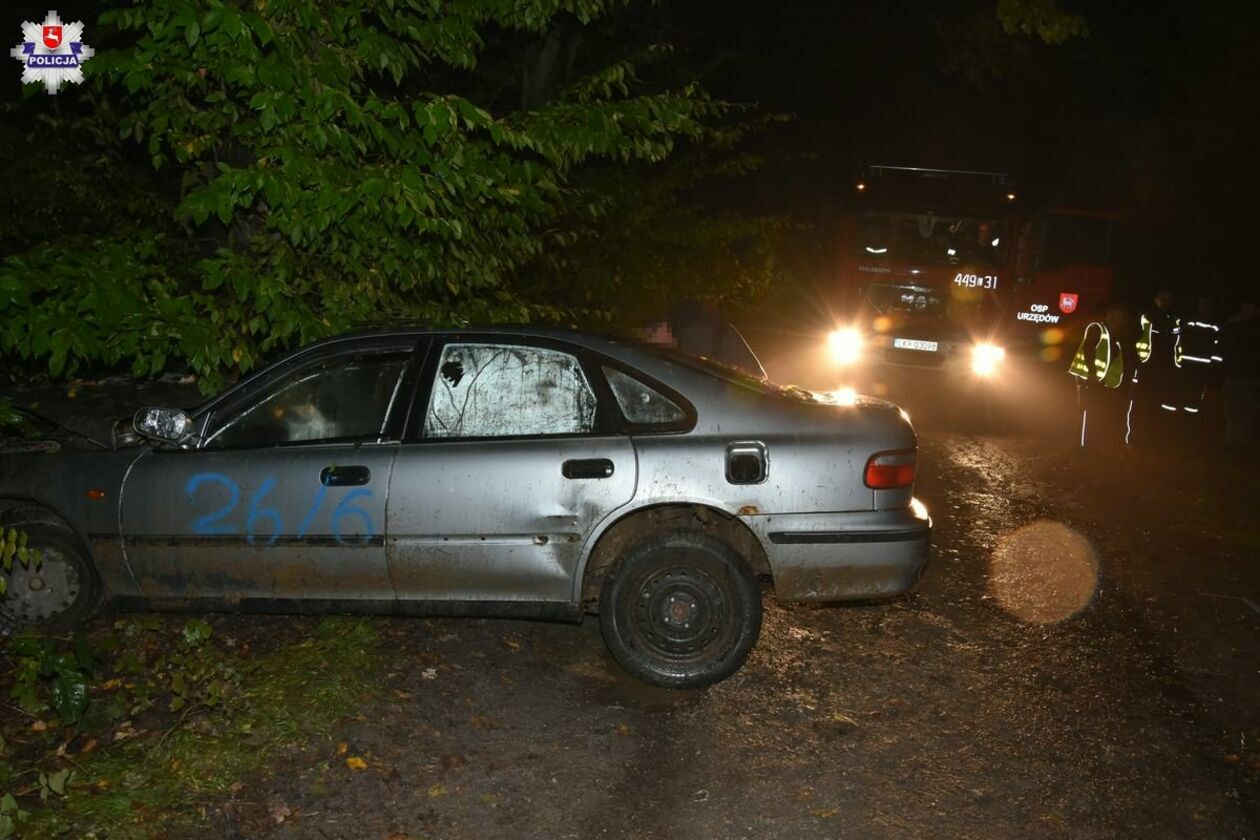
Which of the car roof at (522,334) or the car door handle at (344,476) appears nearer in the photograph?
the car door handle at (344,476)

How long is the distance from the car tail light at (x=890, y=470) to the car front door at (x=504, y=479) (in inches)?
42.2

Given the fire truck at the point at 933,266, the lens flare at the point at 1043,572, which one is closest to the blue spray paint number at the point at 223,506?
the lens flare at the point at 1043,572

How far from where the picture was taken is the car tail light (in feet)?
17.6

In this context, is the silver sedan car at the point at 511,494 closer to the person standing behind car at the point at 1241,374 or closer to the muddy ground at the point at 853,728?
the muddy ground at the point at 853,728

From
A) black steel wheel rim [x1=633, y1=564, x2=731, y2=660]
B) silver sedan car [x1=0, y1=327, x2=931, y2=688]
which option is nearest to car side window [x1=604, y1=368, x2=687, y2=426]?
silver sedan car [x1=0, y1=327, x2=931, y2=688]

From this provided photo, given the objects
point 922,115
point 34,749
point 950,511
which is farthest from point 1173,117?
point 34,749

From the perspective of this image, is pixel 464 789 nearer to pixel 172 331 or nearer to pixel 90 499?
pixel 90 499

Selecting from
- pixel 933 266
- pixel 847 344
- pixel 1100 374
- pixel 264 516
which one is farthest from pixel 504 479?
pixel 847 344

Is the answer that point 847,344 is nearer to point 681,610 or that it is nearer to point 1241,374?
point 1241,374

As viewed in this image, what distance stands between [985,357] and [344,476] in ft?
40.5

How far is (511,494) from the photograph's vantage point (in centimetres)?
530

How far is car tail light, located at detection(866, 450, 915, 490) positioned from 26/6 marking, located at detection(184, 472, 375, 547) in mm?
2266

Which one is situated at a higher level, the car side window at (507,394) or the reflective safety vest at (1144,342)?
the reflective safety vest at (1144,342)

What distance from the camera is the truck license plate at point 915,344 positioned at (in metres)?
16.1
